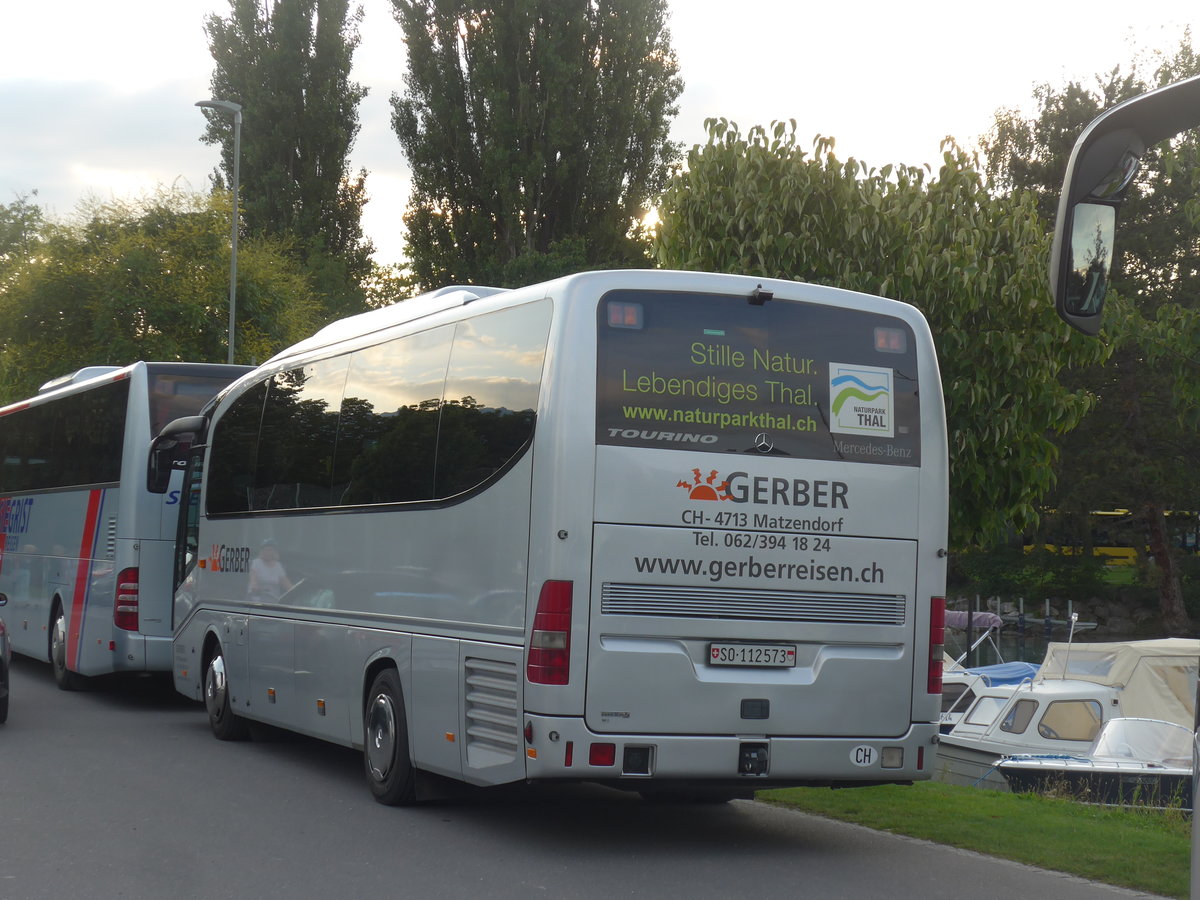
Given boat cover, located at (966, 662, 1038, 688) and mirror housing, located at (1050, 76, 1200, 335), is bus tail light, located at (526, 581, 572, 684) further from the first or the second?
boat cover, located at (966, 662, 1038, 688)

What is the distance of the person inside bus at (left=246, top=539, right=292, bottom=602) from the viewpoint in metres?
13.0

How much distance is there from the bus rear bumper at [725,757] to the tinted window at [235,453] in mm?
6236

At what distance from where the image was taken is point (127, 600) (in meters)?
17.1

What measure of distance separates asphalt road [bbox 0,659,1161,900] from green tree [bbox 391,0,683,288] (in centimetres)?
3285

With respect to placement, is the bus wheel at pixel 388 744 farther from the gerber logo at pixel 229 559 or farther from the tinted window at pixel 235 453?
the tinted window at pixel 235 453

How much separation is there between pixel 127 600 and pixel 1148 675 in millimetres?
18470

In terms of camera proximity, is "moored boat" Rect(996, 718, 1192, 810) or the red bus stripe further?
"moored boat" Rect(996, 718, 1192, 810)

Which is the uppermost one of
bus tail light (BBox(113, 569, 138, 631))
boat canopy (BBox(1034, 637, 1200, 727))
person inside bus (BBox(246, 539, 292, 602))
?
person inside bus (BBox(246, 539, 292, 602))

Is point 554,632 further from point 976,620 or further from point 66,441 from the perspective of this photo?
point 976,620

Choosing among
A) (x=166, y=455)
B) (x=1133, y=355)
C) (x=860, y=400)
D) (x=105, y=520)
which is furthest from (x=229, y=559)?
(x=1133, y=355)

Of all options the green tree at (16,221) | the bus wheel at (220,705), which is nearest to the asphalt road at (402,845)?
the bus wheel at (220,705)

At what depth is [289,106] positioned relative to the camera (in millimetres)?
48688

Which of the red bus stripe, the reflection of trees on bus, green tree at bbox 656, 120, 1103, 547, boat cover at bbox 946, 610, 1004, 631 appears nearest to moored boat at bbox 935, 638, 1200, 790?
green tree at bbox 656, 120, 1103, 547

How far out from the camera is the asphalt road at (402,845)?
7867mm
